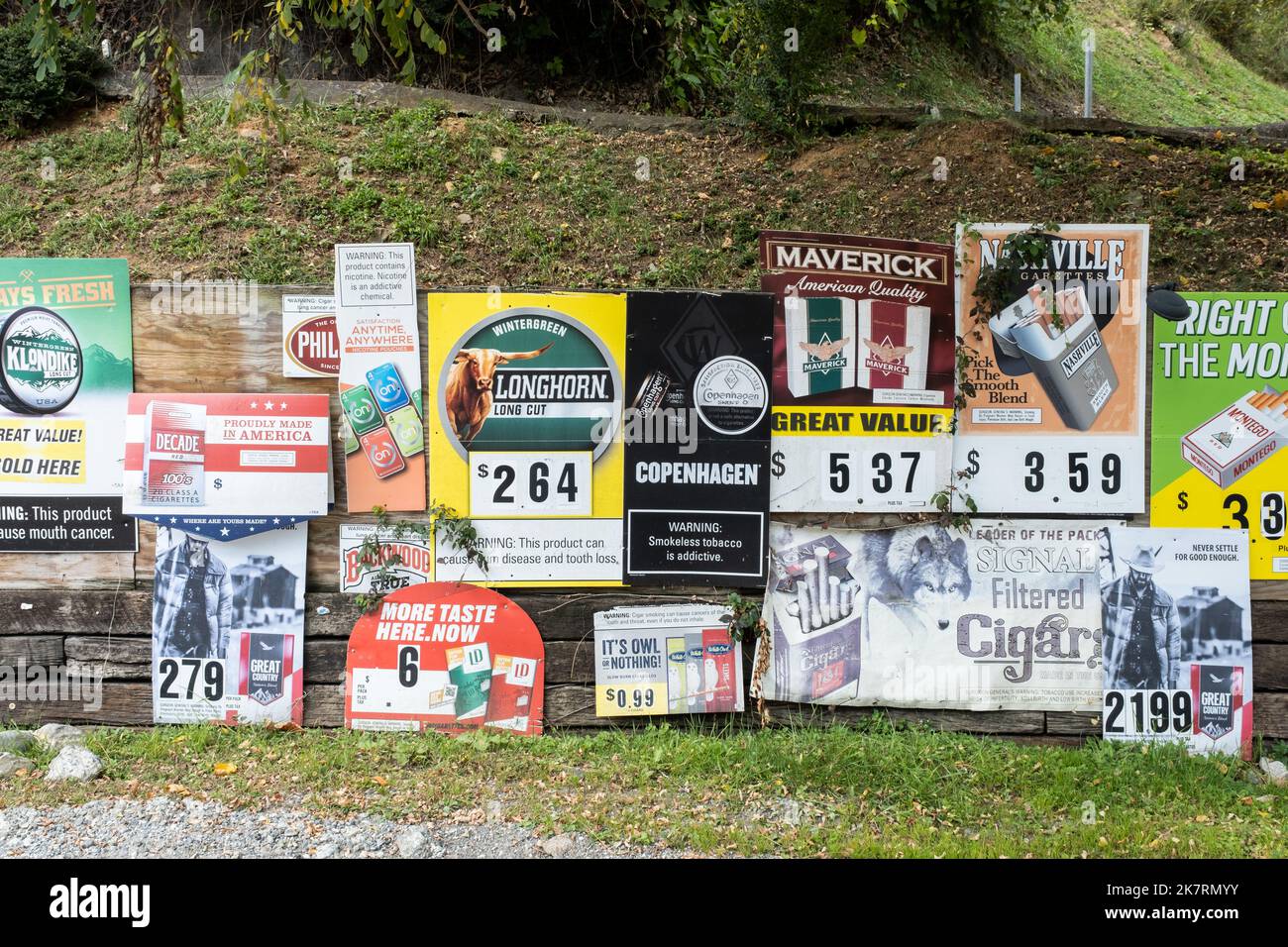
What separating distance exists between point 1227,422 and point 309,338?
15.3 ft

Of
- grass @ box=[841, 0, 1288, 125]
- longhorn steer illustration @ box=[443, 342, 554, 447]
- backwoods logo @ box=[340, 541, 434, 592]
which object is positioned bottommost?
backwoods logo @ box=[340, 541, 434, 592]

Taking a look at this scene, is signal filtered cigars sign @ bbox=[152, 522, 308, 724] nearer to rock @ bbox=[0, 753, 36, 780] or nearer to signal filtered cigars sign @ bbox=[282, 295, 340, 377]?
rock @ bbox=[0, 753, 36, 780]

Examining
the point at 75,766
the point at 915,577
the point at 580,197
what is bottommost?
the point at 75,766

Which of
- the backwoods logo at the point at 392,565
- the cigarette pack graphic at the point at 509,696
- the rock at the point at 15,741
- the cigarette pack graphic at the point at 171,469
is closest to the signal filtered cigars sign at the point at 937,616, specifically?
the cigarette pack graphic at the point at 509,696

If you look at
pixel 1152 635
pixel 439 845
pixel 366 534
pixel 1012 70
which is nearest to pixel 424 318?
Answer: pixel 366 534

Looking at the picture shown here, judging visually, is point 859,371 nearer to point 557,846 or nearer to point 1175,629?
point 1175,629

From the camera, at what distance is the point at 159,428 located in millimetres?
5082

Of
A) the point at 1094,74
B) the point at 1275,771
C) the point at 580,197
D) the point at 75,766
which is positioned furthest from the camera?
the point at 1094,74

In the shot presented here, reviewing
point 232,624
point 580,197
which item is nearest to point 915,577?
point 232,624

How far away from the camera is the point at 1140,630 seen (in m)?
5.11

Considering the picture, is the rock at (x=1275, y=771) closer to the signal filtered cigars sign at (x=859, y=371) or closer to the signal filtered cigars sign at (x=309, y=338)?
the signal filtered cigars sign at (x=859, y=371)

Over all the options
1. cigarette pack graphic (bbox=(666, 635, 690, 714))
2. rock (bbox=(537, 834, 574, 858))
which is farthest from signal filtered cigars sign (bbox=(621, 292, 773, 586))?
rock (bbox=(537, 834, 574, 858))

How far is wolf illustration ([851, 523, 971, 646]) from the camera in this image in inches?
202
